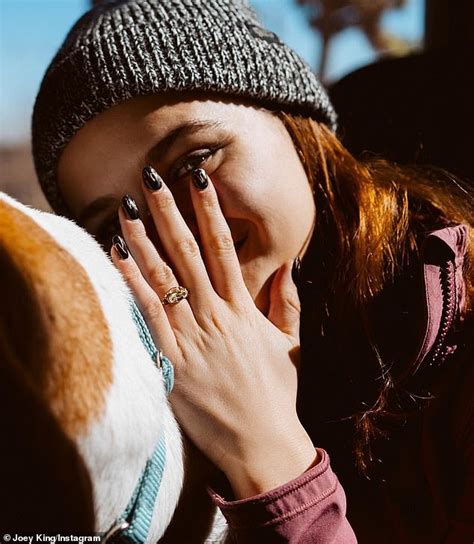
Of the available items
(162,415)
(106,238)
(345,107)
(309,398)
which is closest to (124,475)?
(162,415)

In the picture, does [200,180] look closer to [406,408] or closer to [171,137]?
[171,137]

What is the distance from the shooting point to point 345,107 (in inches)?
70.2

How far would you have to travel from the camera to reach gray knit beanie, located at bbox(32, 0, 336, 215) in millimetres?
1138

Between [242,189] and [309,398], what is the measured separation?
0.39m

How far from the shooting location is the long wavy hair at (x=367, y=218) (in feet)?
3.60

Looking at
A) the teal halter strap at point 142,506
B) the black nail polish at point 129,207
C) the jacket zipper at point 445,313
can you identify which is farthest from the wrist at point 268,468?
the black nail polish at point 129,207

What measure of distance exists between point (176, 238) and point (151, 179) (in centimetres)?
12

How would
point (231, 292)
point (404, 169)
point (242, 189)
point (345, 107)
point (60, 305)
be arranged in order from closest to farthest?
point (60, 305) → point (231, 292) → point (242, 189) → point (404, 169) → point (345, 107)

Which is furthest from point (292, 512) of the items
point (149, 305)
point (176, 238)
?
point (176, 238)

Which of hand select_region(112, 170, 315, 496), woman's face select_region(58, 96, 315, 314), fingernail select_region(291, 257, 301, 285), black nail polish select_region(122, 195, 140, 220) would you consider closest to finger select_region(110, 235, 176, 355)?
hand select_region(112, 170, 315, 496)

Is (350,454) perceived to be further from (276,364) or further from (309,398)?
(276,364)

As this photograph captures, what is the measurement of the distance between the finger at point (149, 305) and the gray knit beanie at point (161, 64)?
0.39m

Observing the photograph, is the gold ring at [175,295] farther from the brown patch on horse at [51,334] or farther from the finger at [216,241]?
the brown patch on horse at [51,334]

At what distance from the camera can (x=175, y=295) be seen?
3.08ft
